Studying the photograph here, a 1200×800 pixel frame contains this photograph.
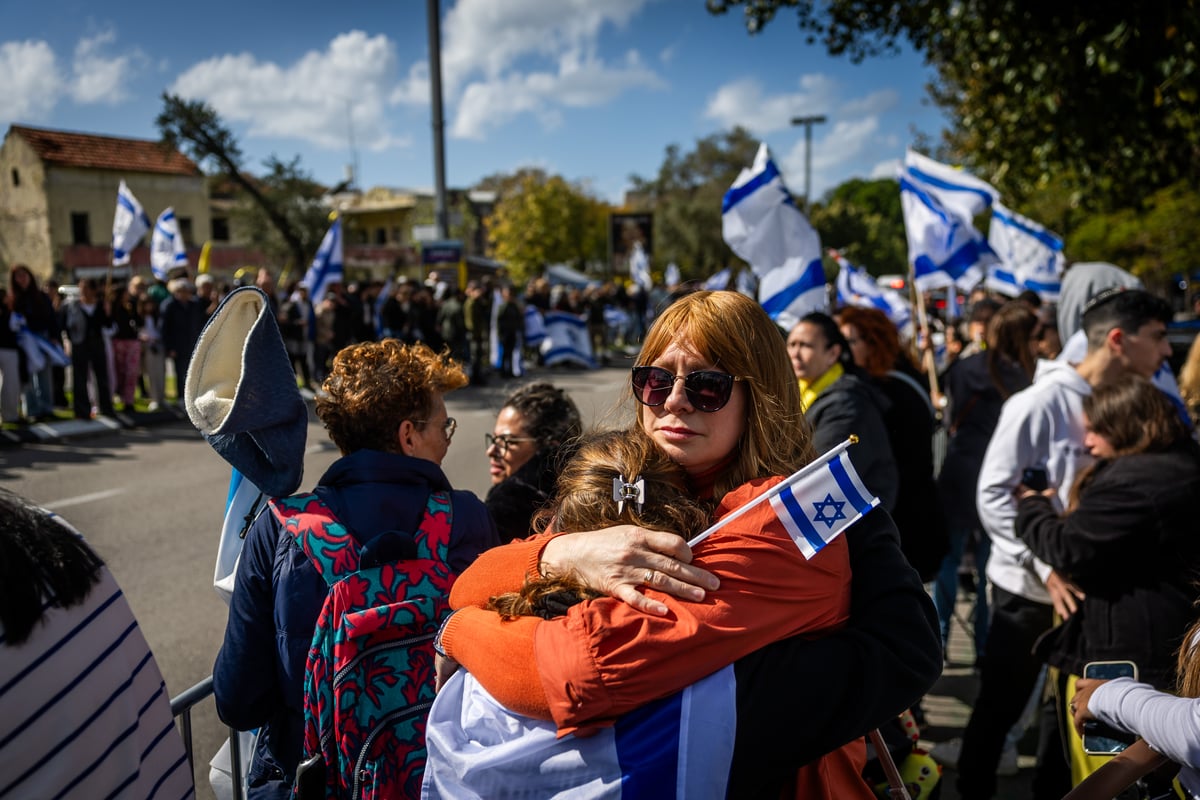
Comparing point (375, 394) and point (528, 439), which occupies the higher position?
point (375, 394)

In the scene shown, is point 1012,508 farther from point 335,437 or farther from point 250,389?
point 250,389

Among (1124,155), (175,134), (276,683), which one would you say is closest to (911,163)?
(1124,155)

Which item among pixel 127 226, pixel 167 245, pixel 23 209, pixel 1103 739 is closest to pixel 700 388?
pixel 1103 739

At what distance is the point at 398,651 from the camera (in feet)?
6.33

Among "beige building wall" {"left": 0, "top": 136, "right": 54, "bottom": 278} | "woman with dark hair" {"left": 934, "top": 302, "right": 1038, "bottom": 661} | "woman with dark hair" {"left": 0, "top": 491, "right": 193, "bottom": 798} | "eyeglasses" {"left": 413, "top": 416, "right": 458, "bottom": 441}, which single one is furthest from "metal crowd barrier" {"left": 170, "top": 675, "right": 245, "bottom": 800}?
"beige building wall" {"left": 0, "top": 136, "right": 54, "bottom": 278}

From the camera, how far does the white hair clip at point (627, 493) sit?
57.4 inches

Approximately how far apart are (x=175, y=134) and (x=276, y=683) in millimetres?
32321

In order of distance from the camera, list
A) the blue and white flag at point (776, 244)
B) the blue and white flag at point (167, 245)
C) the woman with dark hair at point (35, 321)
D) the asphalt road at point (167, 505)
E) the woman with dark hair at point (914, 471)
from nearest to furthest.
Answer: the woman with dark hair at point (914, 471), the asphalt road at point (167, 505), the blue and white flag at point (776, 244), the woman with dark hair at point (35, 321), the blue and white flag at point (167, 245)

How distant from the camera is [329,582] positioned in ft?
6.33

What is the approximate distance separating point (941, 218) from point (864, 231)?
55.0m

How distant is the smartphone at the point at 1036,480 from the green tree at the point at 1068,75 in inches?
165

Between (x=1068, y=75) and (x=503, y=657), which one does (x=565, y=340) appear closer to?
(x=1068, y=75)

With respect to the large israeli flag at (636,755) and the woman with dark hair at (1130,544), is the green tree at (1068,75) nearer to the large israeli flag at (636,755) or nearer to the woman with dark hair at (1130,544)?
the woman with dark hair at (1130,544)

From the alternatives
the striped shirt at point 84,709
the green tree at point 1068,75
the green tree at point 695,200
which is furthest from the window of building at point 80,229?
the striped shirt at point 84,709
